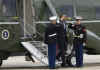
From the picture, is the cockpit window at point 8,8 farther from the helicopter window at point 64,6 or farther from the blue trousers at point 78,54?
the blue trousers at point 78,54

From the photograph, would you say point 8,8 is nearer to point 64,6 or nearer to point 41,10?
point 41,10

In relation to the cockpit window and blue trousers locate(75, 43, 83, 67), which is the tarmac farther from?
the cockpit window

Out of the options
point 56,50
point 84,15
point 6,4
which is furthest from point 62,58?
point 6,4

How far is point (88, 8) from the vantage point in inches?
421

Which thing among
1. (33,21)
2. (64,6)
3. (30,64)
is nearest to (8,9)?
(33,21)

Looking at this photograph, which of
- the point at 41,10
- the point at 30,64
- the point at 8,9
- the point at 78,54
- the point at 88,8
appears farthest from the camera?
the point at 30,64

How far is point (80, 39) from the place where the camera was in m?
9.88

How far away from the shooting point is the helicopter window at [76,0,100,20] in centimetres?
1066

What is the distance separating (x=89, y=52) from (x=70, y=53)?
2.96ft

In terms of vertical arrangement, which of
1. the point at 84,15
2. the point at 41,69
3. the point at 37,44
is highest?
the point at 84,15

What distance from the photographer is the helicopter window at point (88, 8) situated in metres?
10.7

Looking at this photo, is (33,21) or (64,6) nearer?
(33,21)

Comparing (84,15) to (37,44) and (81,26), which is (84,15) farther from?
(37,44)

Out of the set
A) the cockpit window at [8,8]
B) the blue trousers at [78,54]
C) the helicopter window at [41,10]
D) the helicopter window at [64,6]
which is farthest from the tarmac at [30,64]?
the helicopter window at [64,6]
